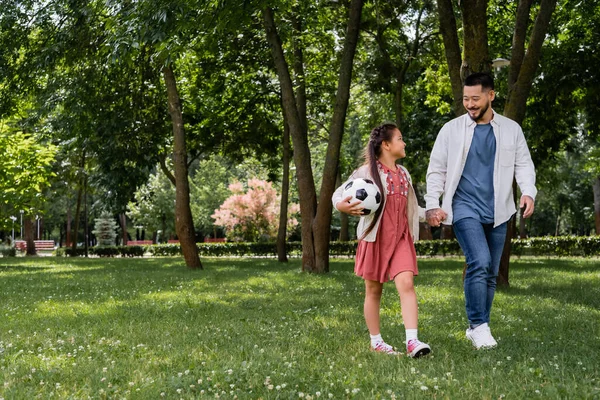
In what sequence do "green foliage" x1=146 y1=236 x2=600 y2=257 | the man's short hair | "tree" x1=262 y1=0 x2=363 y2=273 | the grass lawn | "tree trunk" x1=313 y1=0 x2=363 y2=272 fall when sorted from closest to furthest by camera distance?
the grass lawn < the man's short hair < "tree trunk" x1=313 y1=0 x2=363 y2=272 < "tree" x1=262 y1=0 x2=363 y2=273 < "green foliage" x1=146 y1=236 x2=600 y2=257

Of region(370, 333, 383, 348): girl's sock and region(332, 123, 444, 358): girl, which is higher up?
region(332, 123, 444, 358): girl

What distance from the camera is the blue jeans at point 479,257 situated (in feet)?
18.6

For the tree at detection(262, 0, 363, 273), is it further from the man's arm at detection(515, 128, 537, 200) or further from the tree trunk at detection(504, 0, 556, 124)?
the man's arm at detection(515, 128, 537, 200)

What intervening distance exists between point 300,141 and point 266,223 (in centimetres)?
3109

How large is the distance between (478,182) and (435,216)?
0.55 meters

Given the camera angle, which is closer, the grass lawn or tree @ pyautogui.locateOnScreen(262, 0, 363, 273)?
the grass lawn

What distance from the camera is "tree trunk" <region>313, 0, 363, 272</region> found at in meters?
15.9

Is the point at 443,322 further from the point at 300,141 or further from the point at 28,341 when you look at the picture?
the point at 300,141

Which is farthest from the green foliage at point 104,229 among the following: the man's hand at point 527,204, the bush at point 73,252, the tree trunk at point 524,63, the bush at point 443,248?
the man's hand at point 527,204

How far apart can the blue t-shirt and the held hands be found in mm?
175

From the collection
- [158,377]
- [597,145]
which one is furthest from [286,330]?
[597,145]

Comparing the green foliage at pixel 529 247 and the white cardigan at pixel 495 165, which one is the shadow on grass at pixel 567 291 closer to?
the white cardigan at pixel 495 165

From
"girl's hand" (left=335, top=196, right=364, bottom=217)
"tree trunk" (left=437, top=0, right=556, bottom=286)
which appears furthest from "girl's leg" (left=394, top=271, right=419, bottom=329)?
"tree trunk" (left=437, top=0, right=556, bottom=286)

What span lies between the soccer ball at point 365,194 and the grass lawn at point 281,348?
1177mm
